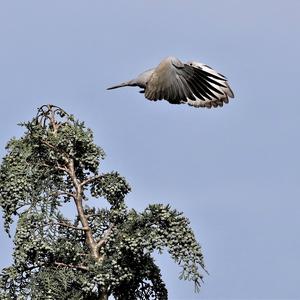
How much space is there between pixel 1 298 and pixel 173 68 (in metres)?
3.78

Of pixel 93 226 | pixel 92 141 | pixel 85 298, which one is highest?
pixel 92 141

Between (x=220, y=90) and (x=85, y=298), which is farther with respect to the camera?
(x=85, y=298)

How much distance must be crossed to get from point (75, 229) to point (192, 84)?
289cm

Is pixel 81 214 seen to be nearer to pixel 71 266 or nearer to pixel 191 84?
pixel 71 266

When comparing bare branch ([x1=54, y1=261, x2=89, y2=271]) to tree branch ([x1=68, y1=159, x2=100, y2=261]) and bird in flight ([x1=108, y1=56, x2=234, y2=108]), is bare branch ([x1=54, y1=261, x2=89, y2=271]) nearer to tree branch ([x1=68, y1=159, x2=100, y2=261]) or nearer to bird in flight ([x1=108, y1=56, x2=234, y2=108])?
tree branch ([x1=68, y1=159, x2=100, y2=261])

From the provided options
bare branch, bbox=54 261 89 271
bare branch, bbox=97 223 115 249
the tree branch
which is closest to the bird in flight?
the tree branch

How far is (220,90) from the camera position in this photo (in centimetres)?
1341

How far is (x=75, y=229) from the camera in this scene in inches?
599

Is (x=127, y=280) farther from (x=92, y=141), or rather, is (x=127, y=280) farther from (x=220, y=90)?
(x=220, y=90)

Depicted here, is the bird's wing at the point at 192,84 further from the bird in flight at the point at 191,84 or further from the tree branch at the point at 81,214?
the tree branch at the point at 81,214

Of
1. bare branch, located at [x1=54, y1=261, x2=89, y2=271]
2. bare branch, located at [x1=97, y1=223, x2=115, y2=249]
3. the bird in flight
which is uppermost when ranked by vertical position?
the bird in flight

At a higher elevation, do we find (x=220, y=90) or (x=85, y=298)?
(x=220, y=90)

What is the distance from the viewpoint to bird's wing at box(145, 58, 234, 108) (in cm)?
1336

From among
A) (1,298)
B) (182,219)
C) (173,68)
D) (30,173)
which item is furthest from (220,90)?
(1,298)
